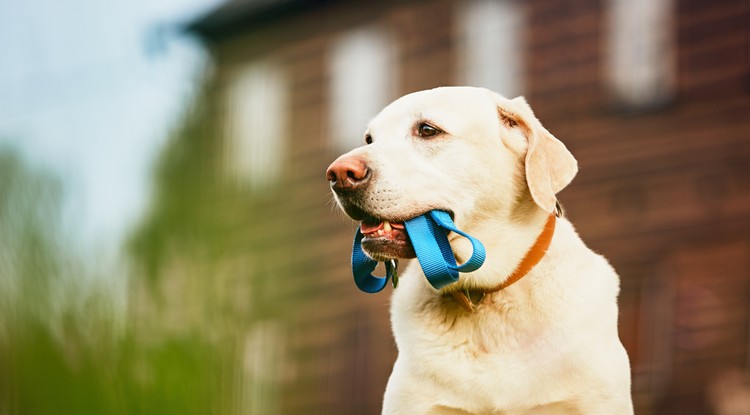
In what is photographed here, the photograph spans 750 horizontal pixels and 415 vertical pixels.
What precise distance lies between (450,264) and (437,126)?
53 centimetres

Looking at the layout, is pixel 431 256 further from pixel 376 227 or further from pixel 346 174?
pixel 346 174

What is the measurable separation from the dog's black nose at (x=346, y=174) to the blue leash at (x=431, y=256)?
154 millimetres

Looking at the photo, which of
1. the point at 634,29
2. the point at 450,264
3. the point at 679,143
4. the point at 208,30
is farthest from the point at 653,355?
the point at 450,264

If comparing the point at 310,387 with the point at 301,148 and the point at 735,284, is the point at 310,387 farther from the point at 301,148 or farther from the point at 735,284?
the point at 735,284

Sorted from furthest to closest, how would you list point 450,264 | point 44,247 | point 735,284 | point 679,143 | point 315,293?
point 315,293 → point 679,143 → point 735,284 → point 44,247 → point 450,264

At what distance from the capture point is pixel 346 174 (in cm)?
324

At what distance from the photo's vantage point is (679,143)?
11.7m

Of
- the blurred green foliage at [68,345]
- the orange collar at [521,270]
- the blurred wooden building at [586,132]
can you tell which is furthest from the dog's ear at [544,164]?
the blurred wooden building at [586,132]

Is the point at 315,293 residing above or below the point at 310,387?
above

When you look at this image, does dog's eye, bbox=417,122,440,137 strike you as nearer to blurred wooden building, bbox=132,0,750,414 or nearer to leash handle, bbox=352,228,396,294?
leash handle, bbox=352,228,396,294

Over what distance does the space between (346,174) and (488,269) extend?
1.99ft

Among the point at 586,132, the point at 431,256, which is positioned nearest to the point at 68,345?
the point at 431,256

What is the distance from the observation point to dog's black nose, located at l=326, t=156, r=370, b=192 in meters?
3.24

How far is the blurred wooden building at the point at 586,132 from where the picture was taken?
11125mm
